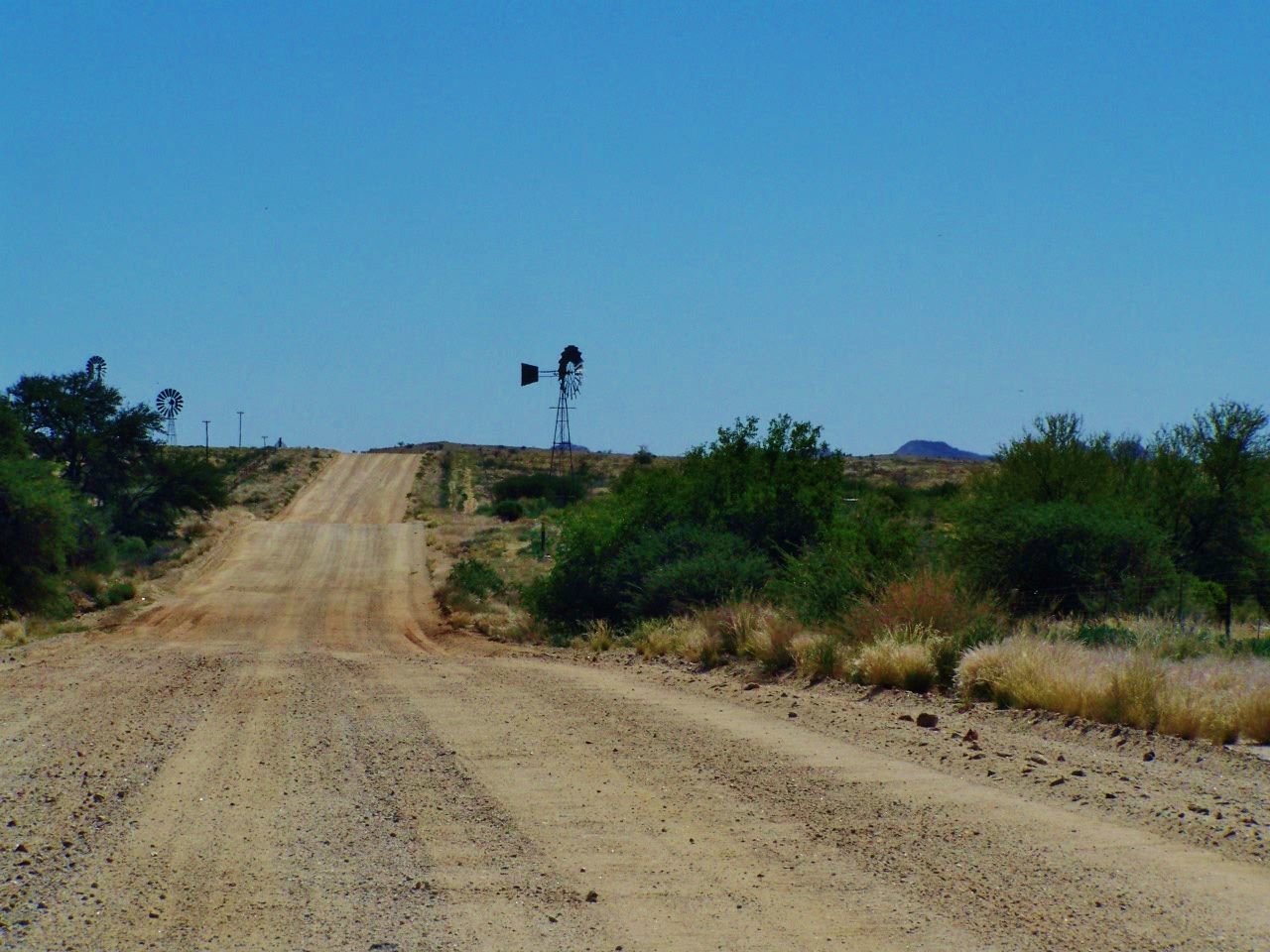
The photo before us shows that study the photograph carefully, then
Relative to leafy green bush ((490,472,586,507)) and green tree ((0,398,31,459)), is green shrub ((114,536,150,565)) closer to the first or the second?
green tree ((0,398,31,459))

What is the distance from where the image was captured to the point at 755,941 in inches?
256

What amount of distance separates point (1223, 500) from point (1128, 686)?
29400 mm

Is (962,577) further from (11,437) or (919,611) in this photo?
(11,437)

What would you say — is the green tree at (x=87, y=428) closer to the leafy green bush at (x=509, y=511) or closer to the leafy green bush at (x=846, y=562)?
the leafy green bush at (x=509, y=511)

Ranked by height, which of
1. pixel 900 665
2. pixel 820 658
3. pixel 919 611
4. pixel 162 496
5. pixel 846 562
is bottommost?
pixel 820 658

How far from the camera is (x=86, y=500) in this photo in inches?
2026

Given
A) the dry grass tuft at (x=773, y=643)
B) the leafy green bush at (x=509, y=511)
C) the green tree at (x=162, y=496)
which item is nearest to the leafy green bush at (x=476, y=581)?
the dry grass tuft at (x=773, y=643)

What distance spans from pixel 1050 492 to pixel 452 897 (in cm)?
3290

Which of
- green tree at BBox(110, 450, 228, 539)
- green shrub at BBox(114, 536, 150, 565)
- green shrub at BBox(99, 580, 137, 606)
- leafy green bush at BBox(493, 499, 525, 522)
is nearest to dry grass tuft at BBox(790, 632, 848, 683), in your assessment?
green shrub at BBox(99, 580, 137, 606)

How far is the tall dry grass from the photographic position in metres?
11.9

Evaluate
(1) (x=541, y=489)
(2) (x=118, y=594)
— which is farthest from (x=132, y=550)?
(1) (x=541, y=489)

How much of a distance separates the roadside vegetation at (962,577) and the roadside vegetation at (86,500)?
477 inches

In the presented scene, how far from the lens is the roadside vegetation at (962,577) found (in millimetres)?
Result: 14469

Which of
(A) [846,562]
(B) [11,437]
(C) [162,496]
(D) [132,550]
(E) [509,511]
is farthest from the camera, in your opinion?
(E) [509,511]
